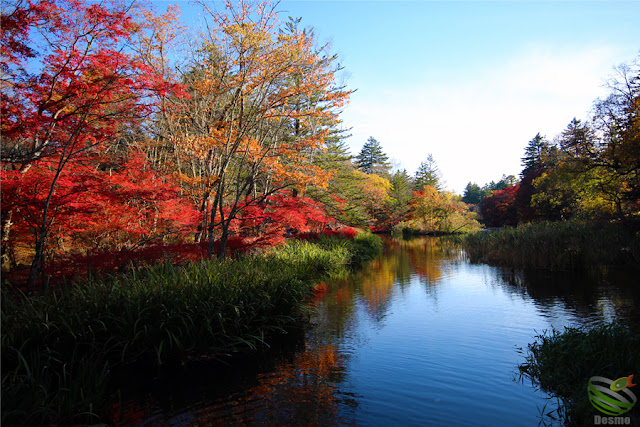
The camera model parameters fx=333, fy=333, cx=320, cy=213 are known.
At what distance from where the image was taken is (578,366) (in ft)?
12.6

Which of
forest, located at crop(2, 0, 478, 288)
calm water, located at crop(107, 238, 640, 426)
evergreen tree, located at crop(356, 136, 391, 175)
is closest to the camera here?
calm water, located at crop(107, 238, 640, 426)

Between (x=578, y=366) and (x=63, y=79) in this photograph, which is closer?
(x=578, y=366)

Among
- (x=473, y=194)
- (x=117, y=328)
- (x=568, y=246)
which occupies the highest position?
(x=473, y=194)

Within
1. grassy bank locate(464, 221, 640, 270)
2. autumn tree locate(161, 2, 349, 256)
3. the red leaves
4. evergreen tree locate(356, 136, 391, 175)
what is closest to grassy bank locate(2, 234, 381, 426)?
autumn tree locate(161, 2, 349, 256)

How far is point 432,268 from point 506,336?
317 inches

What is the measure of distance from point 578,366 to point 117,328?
5722mm

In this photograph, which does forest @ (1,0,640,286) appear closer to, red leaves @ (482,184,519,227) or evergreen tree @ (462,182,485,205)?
red leaves @ (482,184,519,227)

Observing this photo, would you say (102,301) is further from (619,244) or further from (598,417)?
(619,244)

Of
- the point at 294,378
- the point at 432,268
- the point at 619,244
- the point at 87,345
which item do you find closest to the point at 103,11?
the point at 87,345

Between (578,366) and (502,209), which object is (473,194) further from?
(578,366)

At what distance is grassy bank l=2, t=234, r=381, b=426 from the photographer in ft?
10.8

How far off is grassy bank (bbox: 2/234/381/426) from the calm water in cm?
38

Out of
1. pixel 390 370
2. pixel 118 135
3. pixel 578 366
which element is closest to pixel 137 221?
pixel 118 135

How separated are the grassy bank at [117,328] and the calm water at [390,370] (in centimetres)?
38
